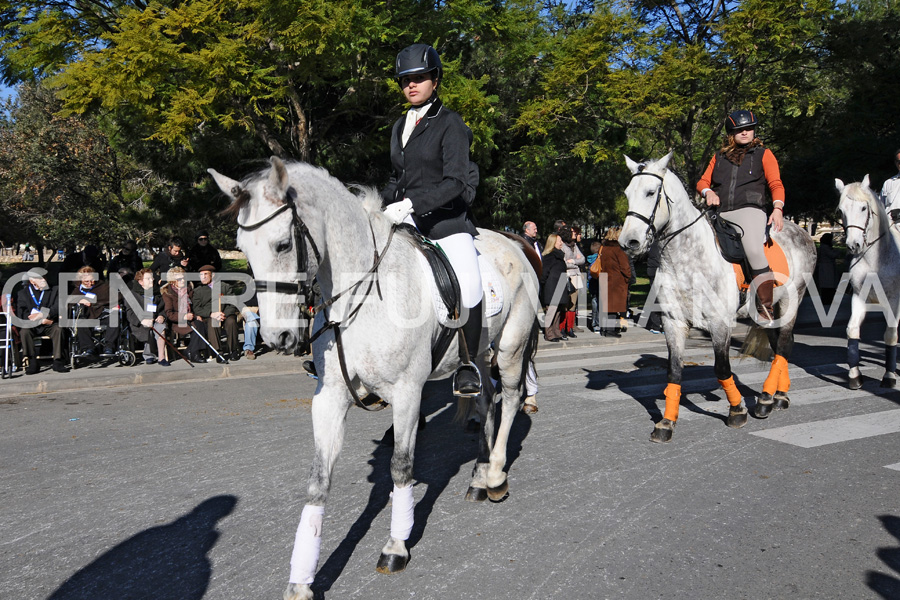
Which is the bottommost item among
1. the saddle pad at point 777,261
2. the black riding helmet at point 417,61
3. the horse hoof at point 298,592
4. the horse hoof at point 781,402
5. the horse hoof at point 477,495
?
the horse hoof at point 298,592

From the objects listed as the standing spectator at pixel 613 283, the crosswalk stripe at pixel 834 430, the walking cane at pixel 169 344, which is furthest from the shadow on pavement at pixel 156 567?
the standing spectator at pixel 613 283

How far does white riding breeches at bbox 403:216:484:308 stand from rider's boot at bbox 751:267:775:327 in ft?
13.5

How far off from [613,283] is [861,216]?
6.76 metres

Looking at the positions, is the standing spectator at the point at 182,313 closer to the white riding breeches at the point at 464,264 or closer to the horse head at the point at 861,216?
the white riding breeches at the point at 464,264

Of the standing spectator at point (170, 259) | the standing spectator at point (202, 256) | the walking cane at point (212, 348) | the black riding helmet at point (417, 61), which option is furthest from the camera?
the standing spectator at point (202, 256)

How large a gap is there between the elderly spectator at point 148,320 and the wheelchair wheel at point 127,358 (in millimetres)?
207

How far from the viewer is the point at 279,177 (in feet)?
10.8

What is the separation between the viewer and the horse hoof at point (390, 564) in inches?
154

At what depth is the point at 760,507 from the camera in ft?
15.9

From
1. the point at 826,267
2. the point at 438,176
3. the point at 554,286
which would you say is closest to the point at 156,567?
the point at 438,176

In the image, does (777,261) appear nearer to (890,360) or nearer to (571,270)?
(890,360)

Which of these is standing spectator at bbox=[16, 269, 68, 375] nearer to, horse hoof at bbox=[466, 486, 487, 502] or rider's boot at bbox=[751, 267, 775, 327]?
horse hoof at bbox=[466, 486, 487, 502]

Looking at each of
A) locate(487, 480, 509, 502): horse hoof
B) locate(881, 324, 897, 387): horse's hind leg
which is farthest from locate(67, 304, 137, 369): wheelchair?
locate(881, 324, 897, 387): horse's hind leg

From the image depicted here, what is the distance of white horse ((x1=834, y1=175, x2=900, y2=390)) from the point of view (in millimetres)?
9125
